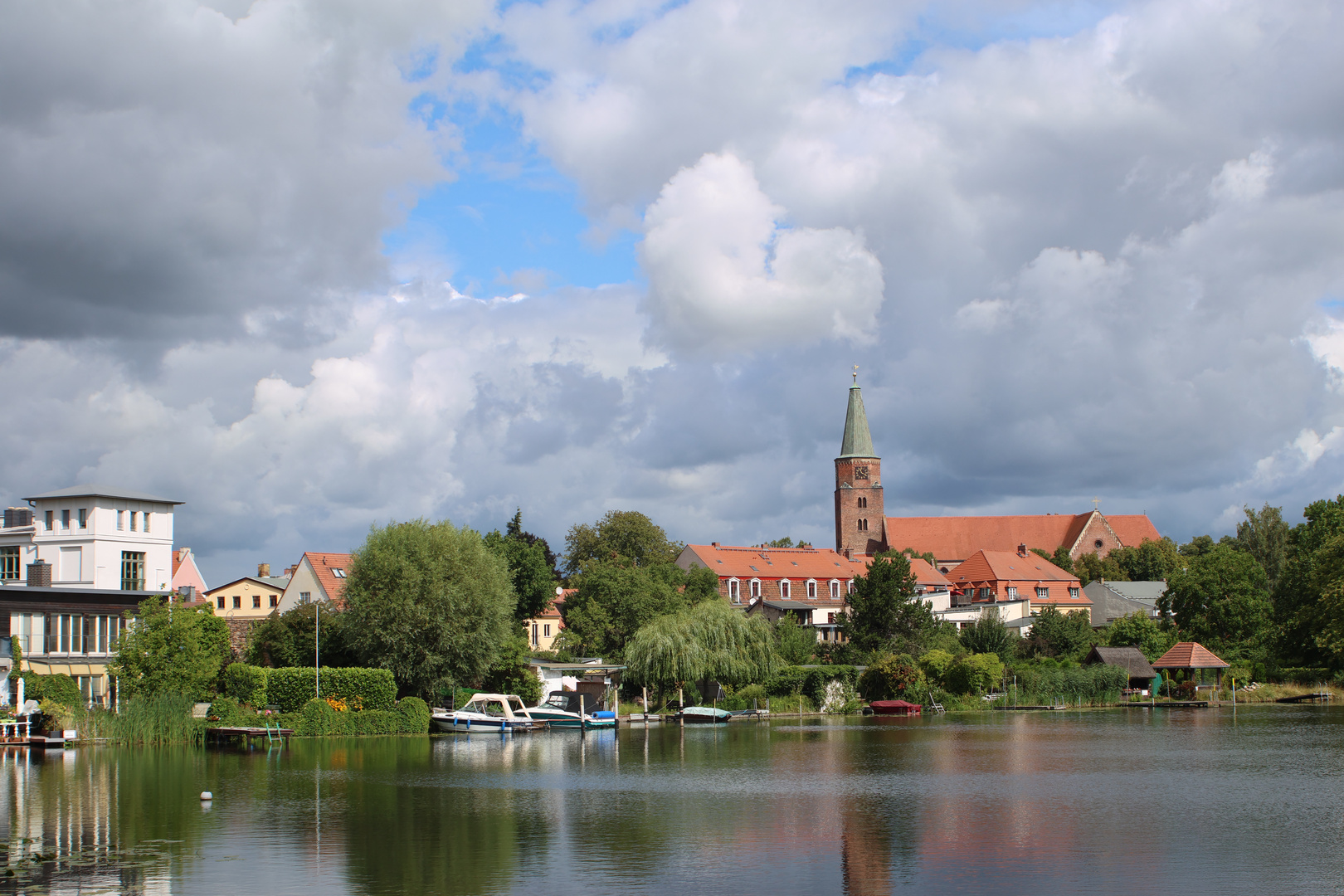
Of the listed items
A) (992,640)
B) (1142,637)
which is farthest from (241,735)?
(1142,637)

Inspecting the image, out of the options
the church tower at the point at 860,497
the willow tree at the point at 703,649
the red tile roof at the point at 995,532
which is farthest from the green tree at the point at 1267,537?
the willow tree at the point at 703,649

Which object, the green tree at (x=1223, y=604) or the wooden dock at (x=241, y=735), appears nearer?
the wooden dock at (x=241, y=735)

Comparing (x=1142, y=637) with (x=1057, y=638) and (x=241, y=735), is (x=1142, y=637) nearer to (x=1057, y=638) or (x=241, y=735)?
(x=1057, y=638)

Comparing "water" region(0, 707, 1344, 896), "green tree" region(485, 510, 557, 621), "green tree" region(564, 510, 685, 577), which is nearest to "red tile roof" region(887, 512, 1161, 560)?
"green tree" region(564, 510, 685, 577)

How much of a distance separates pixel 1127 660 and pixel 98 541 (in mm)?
66630

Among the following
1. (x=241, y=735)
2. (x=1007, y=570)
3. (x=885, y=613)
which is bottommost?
(x=241, y=735)

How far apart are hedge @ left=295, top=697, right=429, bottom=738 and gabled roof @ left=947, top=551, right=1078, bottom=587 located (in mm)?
78123

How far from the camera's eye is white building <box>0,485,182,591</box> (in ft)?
221

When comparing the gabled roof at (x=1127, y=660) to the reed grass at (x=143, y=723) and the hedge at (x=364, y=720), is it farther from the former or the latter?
the reed grass at (x=143, y=723)

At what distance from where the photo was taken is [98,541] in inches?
2653

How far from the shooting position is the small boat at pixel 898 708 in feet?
241

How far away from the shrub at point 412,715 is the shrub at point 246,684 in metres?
6.47

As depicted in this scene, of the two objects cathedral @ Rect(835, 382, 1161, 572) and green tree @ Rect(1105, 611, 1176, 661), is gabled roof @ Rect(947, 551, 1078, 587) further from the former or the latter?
green tree @ Rect(1105, 611, 1176, 661)

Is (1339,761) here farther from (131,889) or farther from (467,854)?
(131,889)
